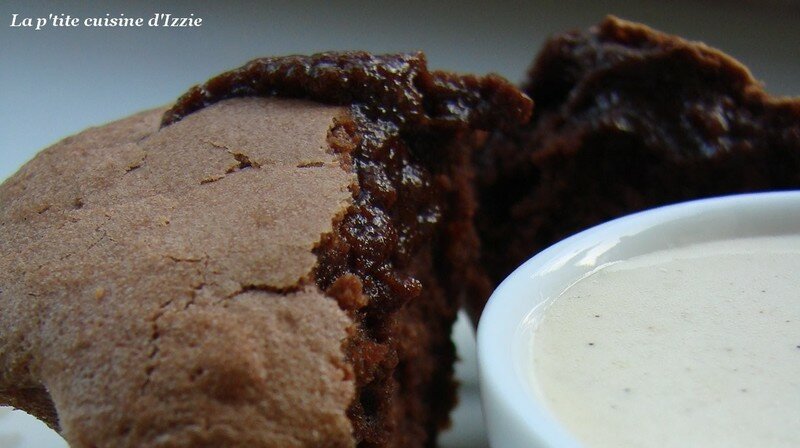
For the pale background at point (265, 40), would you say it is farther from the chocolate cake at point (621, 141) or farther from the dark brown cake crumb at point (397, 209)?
the dark brown cake crumb at point (397, 209)

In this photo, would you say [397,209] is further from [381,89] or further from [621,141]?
[621,141]

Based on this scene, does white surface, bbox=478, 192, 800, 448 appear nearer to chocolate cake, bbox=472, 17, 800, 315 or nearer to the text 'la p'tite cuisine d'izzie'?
chocolate cake, bbox=472, 17, 800, 315

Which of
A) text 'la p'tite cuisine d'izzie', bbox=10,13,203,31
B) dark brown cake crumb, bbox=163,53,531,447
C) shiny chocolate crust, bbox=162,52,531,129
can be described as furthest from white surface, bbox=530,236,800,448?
text 'la p'tite cuisine d'izzie', bbox=10,13,203,31

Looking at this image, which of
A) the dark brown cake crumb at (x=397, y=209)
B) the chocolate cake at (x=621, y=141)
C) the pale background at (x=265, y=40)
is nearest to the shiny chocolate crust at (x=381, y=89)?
the dark brown cake crumb at (x=397, y=209)

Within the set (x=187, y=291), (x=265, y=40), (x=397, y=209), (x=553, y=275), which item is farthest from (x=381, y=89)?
(x=265, y=40)

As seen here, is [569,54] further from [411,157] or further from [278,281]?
[278,281]
